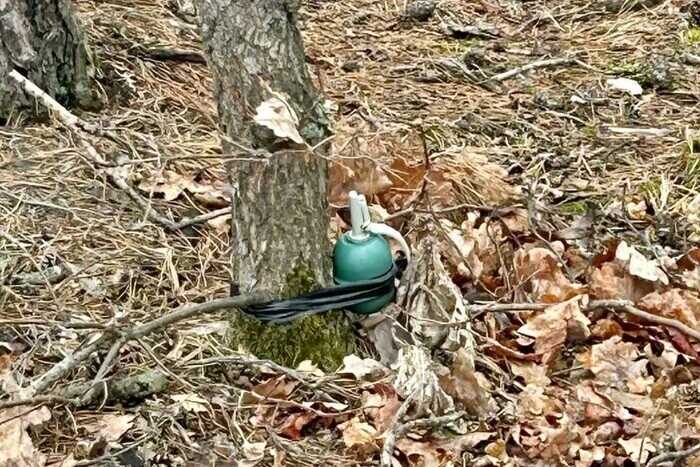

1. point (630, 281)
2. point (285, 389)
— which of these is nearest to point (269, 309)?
point (285, 389)

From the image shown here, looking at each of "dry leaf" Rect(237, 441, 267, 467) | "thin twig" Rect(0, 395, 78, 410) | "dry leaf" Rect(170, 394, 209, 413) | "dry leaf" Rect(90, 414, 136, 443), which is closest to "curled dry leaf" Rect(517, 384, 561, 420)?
"dry leaf" Rect(237, 441, 267, 467)

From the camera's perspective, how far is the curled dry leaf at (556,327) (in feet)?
7.49

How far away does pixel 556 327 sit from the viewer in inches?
90.4

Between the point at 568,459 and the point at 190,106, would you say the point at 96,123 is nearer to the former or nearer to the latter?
the point at 190,106

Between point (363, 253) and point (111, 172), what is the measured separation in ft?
2.99

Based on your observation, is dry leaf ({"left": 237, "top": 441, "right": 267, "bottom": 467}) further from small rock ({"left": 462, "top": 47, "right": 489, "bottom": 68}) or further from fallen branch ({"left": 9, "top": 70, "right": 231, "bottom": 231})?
small rock ({"left": 462, "top": 47, "right": 489, "bottom": 68})

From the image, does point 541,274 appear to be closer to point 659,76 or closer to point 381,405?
point 381,405

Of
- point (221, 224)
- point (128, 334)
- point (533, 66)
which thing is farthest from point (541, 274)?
point (533, 66)

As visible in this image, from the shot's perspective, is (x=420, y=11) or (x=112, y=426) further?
(x=420, y=11)

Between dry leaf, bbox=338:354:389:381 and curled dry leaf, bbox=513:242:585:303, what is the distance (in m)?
0.44

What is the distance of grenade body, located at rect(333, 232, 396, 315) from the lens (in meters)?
2.22

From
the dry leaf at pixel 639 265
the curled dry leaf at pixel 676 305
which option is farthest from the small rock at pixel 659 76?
the curled dry leaf at pixel 676 305

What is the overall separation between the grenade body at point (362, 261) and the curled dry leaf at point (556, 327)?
33 centimetres

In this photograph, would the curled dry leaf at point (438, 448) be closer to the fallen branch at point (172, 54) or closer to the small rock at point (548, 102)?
the small rock at point (548, 102)
